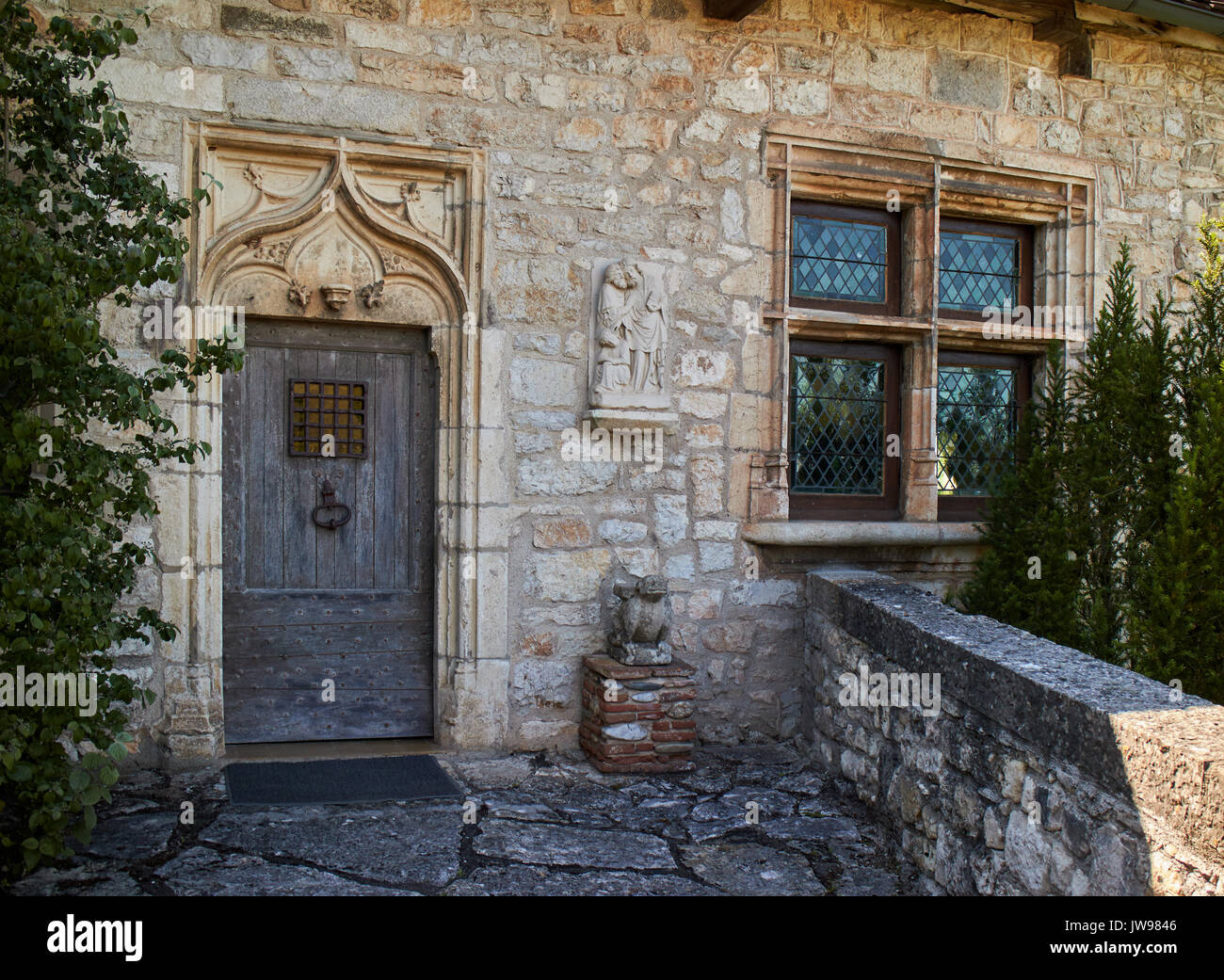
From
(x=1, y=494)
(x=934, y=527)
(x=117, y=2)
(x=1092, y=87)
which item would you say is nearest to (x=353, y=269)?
(x=117, y=2)

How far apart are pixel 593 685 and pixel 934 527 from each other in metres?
2.04

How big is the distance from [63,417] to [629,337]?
98.0 inches

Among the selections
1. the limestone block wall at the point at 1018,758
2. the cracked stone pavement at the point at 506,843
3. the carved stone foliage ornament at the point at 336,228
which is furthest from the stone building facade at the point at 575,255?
the limestone block wall at the point at 1018,758

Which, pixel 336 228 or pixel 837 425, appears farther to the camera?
pixel 837 425

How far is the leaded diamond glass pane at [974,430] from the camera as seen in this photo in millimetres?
5832

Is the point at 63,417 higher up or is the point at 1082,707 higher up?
the point at 63,417

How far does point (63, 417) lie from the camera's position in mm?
3307

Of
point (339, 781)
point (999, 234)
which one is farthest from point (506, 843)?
point (999, 234)

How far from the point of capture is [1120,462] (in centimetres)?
438

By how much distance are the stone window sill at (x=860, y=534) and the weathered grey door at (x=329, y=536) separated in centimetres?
167

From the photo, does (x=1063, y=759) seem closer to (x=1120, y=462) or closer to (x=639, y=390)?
(x=1120, y=462)

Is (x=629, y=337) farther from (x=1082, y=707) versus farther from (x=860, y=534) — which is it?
(x=1082, y=707)

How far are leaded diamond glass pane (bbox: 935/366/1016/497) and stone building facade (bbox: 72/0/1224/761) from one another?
0.25 m

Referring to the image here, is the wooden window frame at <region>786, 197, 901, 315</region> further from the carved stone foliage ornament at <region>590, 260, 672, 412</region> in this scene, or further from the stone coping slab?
the stone coping slab
